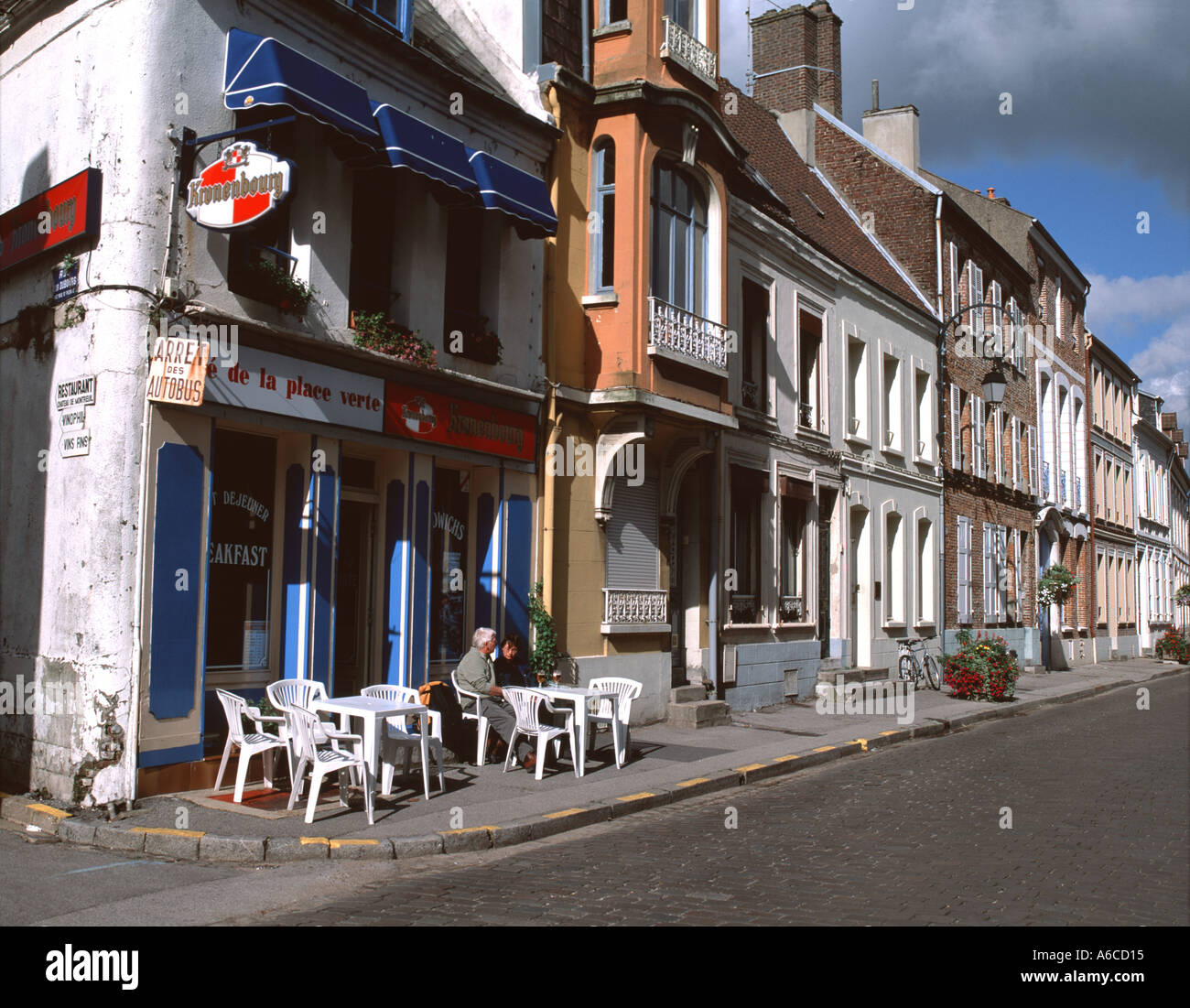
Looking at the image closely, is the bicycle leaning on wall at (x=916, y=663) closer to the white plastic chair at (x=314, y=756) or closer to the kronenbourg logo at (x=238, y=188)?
the white plastic chair at (x=314, y=756)

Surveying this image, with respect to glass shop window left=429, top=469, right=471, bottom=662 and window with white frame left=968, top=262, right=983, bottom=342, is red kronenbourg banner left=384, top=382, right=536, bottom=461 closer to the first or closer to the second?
glass shop window left=429, top=469, right=471, bottom=662

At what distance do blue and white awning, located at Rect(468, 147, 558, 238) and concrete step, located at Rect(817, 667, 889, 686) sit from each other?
10.1m

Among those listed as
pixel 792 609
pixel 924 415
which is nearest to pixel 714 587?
pixel 792 609

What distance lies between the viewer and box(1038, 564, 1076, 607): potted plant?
3053cm

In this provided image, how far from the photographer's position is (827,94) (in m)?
27.0

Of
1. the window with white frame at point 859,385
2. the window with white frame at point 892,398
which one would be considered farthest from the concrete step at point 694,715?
the window with white frame at point 892,398

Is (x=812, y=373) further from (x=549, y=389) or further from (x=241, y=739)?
(x=241, y=739)

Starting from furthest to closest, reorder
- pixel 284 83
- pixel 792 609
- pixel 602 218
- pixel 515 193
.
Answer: pixel 792 609 < pixel 602 218 < pixel 515 193 < pixel 284 83

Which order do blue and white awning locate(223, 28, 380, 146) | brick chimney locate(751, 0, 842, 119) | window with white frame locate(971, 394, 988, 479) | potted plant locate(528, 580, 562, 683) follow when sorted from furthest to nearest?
window with white frame locate(971, 394, 988, 479) < brick chimney locate(751, 0, 842, 119) < potted plant locate(528, 580, 562, 683) < blue and white awning locate(223, 28, 380, 146)

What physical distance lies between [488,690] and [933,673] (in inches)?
577

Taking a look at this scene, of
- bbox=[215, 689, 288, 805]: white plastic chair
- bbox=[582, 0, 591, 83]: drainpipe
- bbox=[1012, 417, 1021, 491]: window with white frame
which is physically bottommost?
bbox=[215, 689, 288, 805]: white plastic chair

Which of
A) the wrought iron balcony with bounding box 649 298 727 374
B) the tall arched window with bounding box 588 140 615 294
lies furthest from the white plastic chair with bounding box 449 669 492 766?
the tall arched window with bounding box 588 140 615 294

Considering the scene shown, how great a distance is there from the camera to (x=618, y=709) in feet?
37.5

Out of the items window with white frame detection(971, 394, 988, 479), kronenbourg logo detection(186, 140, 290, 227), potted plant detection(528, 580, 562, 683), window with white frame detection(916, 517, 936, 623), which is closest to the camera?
kronenbourg logo detection(186, 140, 290, 227)
